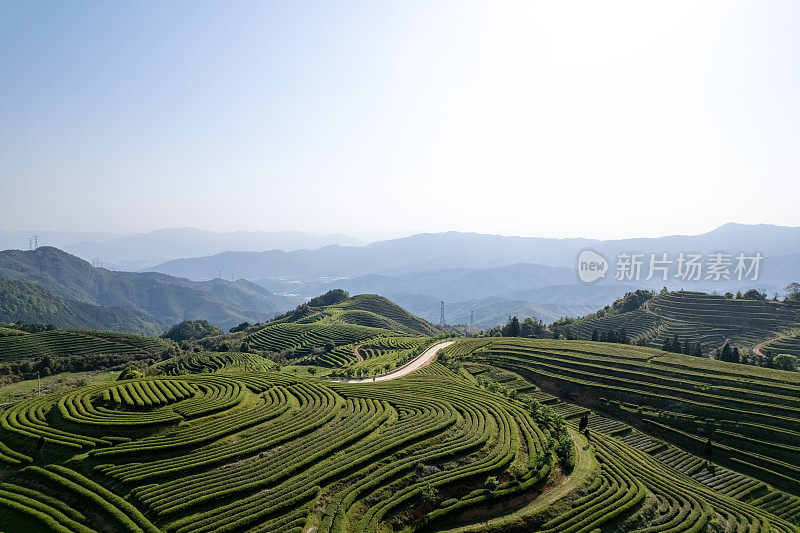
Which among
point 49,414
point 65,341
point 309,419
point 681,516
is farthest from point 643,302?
point 65,341

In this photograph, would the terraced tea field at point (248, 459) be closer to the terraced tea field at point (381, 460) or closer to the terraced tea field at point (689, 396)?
the terraced tea field at point (381, 460)

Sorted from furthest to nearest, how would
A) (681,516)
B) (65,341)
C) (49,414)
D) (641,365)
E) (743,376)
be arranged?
(65,341) < (641,365) < (743,376) < (49,414) < (681,516)

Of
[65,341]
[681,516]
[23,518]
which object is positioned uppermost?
[23,518]

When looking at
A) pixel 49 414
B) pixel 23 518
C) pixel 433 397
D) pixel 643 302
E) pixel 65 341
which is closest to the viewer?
pixel 23 518

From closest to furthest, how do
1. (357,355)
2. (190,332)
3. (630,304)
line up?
1. (357,355)
2. (630,304)
3. (190,332)

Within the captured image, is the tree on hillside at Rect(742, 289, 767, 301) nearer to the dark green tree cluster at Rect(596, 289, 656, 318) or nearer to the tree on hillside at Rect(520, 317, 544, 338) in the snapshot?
the dark green tree cluster at Rect(596, 289, 656, 318)

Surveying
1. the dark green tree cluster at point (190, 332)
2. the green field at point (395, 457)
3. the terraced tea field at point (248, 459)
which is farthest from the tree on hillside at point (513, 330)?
the dark green tree cluster at point (190, 332)

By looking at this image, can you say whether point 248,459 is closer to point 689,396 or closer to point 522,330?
point 689,396

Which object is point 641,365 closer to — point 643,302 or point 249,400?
point 249,400

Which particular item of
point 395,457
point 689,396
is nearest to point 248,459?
point 395,457

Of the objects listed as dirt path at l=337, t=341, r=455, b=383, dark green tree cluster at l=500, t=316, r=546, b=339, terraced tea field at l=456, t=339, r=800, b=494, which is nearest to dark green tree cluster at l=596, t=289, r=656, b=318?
dark green tree cluster at l=500, t=316, r=546, b=339

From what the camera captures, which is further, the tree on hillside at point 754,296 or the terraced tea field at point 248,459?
the tree on hillside at point 754,296
